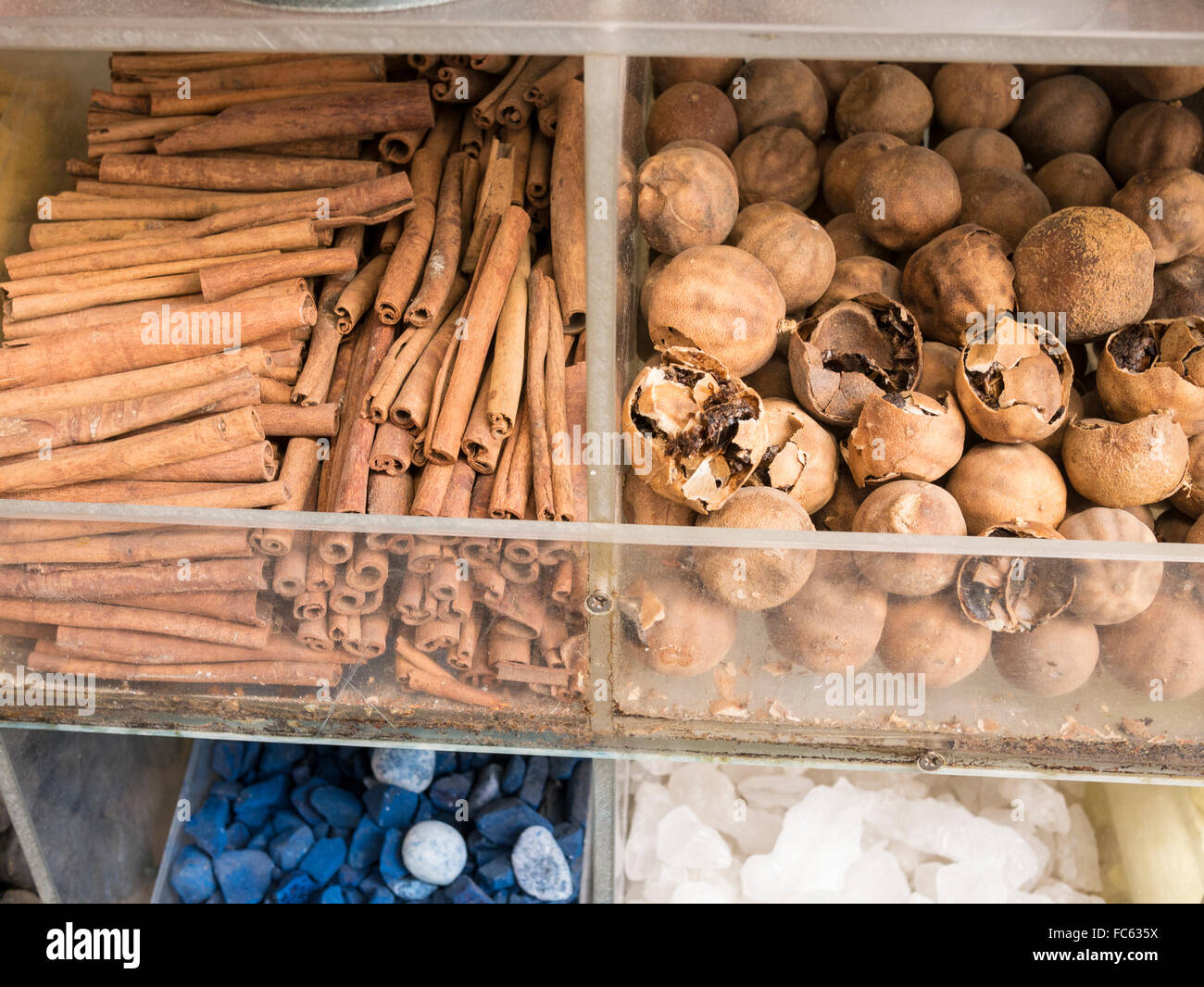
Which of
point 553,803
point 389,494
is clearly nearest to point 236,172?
point 389,494

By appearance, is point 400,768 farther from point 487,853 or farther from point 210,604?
point 210,604

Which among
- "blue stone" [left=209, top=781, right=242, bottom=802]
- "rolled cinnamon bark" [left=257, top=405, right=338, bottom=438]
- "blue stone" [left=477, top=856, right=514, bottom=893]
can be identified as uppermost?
"rolled cinnamon bark" [left=257, top=405, right=338, bottom=438]

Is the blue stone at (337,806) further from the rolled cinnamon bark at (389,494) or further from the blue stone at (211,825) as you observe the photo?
the rolled cinnamon bark at (389,494)

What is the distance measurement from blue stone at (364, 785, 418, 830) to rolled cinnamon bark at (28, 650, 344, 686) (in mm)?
609

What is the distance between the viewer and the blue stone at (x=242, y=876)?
1.82m

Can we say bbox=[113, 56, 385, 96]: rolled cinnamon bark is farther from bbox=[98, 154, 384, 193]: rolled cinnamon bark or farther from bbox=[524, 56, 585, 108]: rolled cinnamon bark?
bbox=[524, 56, 585, 108]: rolled cinnamon bark

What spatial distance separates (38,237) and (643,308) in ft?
3.41

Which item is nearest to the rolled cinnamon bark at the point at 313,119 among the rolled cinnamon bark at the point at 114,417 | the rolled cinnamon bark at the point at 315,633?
the rolled cinnamon bark at the point at 114,417

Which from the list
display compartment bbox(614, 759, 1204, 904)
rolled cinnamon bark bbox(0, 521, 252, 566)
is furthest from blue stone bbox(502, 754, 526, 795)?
rolled cinnamon bark bbox(0, 521, 252, 566)

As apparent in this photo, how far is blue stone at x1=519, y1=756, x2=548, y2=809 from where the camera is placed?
1.93m

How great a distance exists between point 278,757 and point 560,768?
59 centimetres

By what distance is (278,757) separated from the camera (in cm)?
204

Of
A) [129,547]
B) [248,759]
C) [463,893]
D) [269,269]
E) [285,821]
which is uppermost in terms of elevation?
[269,269]

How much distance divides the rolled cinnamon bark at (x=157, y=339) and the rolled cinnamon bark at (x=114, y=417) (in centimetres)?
8
